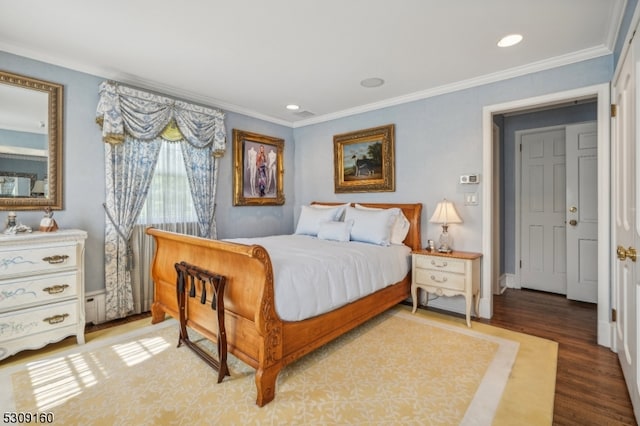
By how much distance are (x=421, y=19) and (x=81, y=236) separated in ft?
10.4

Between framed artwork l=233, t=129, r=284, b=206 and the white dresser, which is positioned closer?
the white dresser

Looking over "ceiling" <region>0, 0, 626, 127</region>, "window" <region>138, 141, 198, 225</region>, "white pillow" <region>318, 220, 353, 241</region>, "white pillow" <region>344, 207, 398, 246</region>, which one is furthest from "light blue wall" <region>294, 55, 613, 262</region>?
"window" <region>138, 141, 198, 225</region>

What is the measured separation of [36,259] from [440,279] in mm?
3524

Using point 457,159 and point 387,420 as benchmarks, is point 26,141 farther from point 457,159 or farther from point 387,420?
point 457,159

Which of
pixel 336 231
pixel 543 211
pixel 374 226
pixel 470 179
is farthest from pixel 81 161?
pixel 543 211

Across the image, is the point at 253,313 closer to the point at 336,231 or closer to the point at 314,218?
the point at 336,231

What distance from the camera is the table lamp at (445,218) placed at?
127 inches

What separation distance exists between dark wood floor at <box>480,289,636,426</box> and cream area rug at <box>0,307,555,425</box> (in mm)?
305

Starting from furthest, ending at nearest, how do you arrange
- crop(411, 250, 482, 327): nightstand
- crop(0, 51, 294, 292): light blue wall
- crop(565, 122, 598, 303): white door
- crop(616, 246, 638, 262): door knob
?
crop(565, 122, 598, 303): white door, crop(411, 250, 482, 327): nightstand, crop(0, 51, 294, 292): light blue wall, crop(616, 246, 638, 262): door knob

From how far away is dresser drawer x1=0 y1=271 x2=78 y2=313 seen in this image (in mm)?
2271

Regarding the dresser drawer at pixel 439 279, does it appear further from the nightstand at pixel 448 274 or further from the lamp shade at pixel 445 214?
the lamp shade at pixel 445 214

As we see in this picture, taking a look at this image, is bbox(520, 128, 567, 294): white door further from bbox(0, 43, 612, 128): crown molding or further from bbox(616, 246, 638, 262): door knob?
Result: bbox(616, 246, 638, 262): door knob

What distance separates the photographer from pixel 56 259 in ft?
8.14

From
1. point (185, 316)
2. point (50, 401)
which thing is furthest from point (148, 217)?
point (50, 401)
